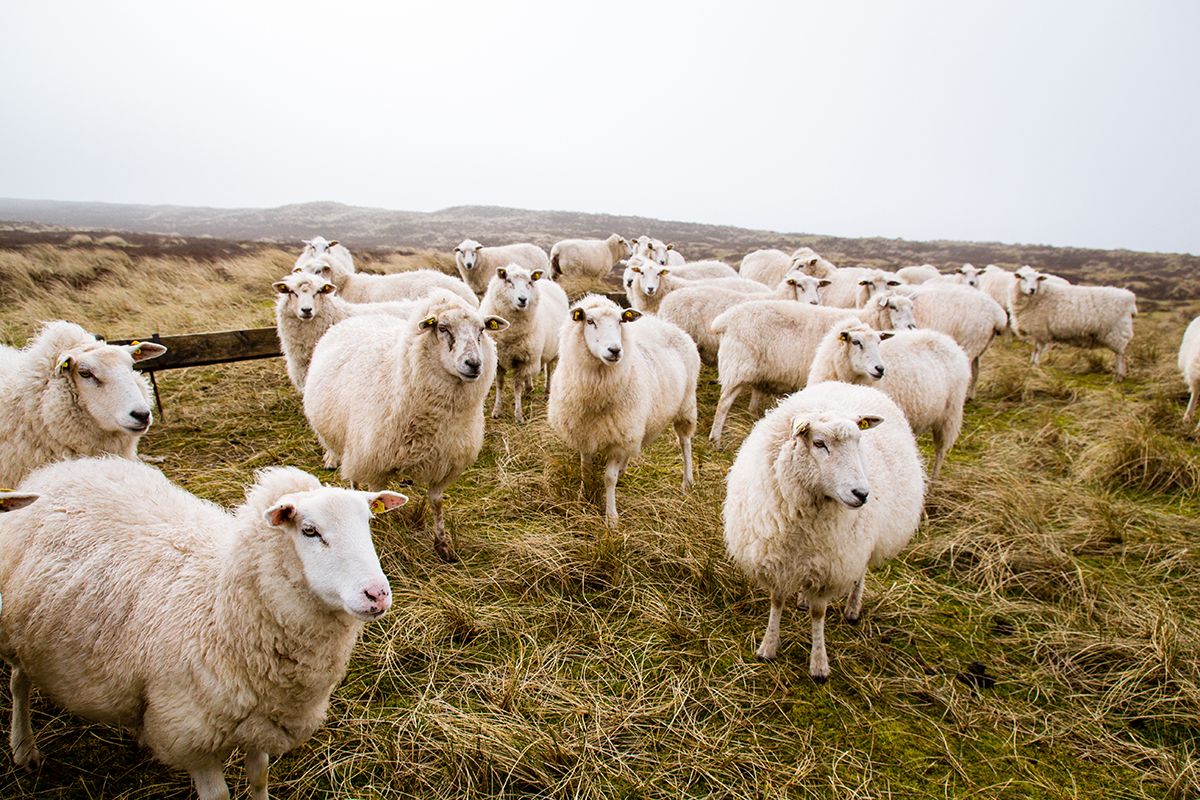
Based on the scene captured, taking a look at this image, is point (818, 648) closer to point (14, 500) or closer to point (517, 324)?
point (14, 500)

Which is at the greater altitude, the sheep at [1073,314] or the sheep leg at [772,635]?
the sheep at [1073,314]

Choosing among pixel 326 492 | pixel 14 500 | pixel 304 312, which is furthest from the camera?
pixel 304 312

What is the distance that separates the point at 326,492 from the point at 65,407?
2.53 m

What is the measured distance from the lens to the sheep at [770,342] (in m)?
7.30

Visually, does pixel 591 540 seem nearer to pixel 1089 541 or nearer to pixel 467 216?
pixel 1089 541

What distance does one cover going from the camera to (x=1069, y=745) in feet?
10.0

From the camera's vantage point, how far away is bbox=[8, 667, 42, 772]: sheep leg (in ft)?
8.36

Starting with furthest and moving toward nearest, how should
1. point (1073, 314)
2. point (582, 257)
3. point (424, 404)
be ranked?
1. point (582, 257)
2. point (1073, 314)
3. point (424, 404)

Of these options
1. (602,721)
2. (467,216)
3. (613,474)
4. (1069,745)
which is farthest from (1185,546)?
(467,216)

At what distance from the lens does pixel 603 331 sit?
4.96 meters

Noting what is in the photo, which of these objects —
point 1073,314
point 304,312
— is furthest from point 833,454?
point 1073,314

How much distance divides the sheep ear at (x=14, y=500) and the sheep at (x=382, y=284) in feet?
23.1

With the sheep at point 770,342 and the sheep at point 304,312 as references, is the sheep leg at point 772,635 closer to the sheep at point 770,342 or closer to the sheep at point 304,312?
the sheep at point 770,342

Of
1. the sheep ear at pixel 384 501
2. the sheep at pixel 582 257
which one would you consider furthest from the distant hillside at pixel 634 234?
the sheep ear at pixel 384 501
